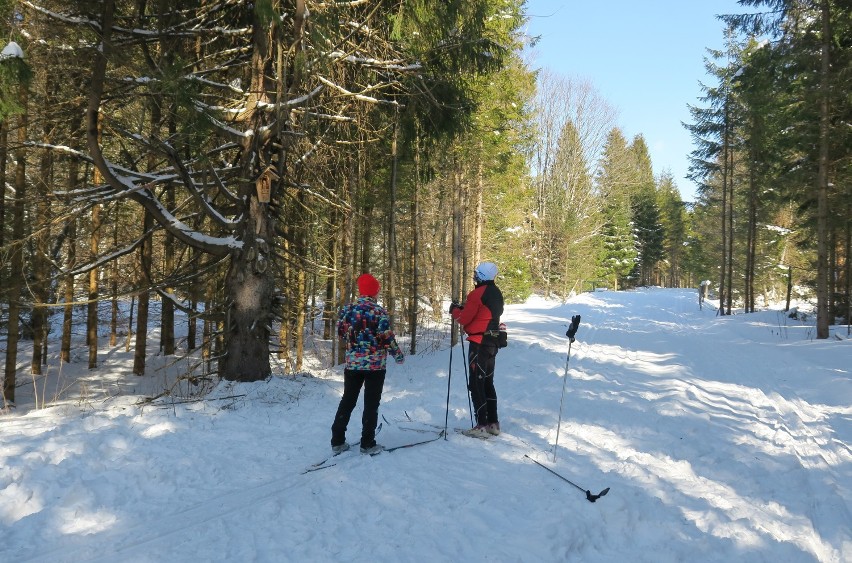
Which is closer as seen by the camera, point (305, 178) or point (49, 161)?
point (49, 161)

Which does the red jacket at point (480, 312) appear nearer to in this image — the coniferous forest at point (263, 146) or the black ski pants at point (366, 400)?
the black ski pants at point (366, 400)

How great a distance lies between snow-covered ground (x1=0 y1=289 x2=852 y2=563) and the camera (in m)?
3.72

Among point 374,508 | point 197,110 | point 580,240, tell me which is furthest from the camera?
point 580,240

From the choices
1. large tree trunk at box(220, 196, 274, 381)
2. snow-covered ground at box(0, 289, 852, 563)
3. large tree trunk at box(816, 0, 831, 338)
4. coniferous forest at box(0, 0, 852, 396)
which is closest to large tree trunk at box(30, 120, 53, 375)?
coniferous forest at box(0, 0, 852, 396)

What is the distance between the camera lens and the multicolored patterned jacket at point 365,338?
217 inches

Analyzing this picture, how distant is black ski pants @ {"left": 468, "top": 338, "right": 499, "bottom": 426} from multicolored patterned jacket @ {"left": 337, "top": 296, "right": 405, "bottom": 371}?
52.2 inches

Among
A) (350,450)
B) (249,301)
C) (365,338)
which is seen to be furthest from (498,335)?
(249,301)

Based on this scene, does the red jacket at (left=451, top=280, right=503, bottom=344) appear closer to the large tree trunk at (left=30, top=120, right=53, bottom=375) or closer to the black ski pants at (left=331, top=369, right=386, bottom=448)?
the black ski pants at (left=331, top=369, right=386, bottom=448)

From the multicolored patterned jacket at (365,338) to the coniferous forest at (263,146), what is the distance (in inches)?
142

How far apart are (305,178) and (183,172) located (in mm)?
4405

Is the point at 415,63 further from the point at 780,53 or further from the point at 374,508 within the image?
the point at 780,53

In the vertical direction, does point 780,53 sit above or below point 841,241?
above

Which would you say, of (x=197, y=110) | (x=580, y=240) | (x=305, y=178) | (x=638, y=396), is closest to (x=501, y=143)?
(x=305, y=178)

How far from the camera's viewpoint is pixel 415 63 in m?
8.95
